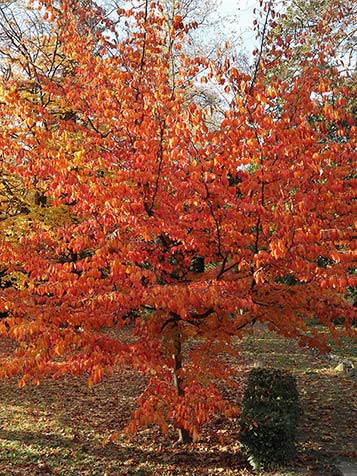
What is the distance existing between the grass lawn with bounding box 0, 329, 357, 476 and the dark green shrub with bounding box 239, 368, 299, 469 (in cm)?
26

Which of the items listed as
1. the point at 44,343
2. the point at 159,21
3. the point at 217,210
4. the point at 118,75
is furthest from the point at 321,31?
the point at 44,343

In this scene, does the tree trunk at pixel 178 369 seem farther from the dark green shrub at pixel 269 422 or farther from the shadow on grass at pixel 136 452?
the dark green shrub at pixel 269 422

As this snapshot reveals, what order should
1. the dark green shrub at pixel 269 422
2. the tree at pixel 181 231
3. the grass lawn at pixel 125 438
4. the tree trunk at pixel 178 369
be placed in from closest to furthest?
1. the tree at pixel 181 231
2. the dark green shrub at pixel 269 422
3. the grass lawn at pixel 125 438
4. the tree trunk at pixel 178 369

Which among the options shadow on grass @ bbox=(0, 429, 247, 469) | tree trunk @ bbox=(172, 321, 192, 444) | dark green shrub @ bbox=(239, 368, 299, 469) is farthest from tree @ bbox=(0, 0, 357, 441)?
shadow on grass @ bbox=(0, 429, 247, 469)

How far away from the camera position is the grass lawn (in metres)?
7.84

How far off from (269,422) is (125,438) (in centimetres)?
349

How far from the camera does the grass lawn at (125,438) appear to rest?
784cm

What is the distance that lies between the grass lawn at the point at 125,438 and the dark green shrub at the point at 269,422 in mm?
260

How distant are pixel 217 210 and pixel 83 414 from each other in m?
7.13

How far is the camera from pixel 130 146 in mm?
7520

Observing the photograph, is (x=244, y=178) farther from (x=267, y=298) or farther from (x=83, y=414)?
(x=83, y=414)

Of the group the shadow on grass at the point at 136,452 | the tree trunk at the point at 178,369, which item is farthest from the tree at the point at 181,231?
the shadow on grass at the point at 136,452

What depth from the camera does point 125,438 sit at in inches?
370

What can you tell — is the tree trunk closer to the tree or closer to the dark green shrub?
the tree
